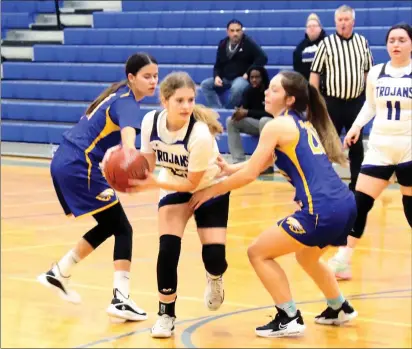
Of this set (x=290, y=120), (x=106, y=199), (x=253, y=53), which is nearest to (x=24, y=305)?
(x=106, y=199)

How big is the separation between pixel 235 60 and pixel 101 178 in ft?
23.6

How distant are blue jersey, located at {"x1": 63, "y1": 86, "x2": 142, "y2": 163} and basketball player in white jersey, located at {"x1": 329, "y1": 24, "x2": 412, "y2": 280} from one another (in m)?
1.66

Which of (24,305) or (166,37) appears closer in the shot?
(24,305)

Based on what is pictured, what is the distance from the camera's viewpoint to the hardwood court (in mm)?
4539

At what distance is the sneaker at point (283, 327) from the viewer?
14.9 feet

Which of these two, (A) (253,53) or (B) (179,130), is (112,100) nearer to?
(B) (179,130)

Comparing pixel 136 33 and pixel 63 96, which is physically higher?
pixel 136 33

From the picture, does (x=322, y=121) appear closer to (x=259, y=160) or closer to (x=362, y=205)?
(x=259, y=160)

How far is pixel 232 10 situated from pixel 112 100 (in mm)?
10045

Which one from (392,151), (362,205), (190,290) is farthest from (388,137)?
(190,290)

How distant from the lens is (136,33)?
15148 mm

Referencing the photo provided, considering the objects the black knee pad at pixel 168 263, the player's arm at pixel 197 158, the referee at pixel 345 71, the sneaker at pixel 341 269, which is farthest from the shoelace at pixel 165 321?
the referee at pixel 345 71

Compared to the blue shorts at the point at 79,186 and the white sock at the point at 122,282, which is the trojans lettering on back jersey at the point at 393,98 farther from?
the white sock at the point at 122,282

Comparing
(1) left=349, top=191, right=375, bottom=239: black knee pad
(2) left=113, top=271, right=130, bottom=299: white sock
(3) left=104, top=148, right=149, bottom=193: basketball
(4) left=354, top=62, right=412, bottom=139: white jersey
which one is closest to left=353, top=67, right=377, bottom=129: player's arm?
(4) left=354, top=62, right=412, bottom=139: white jersey
